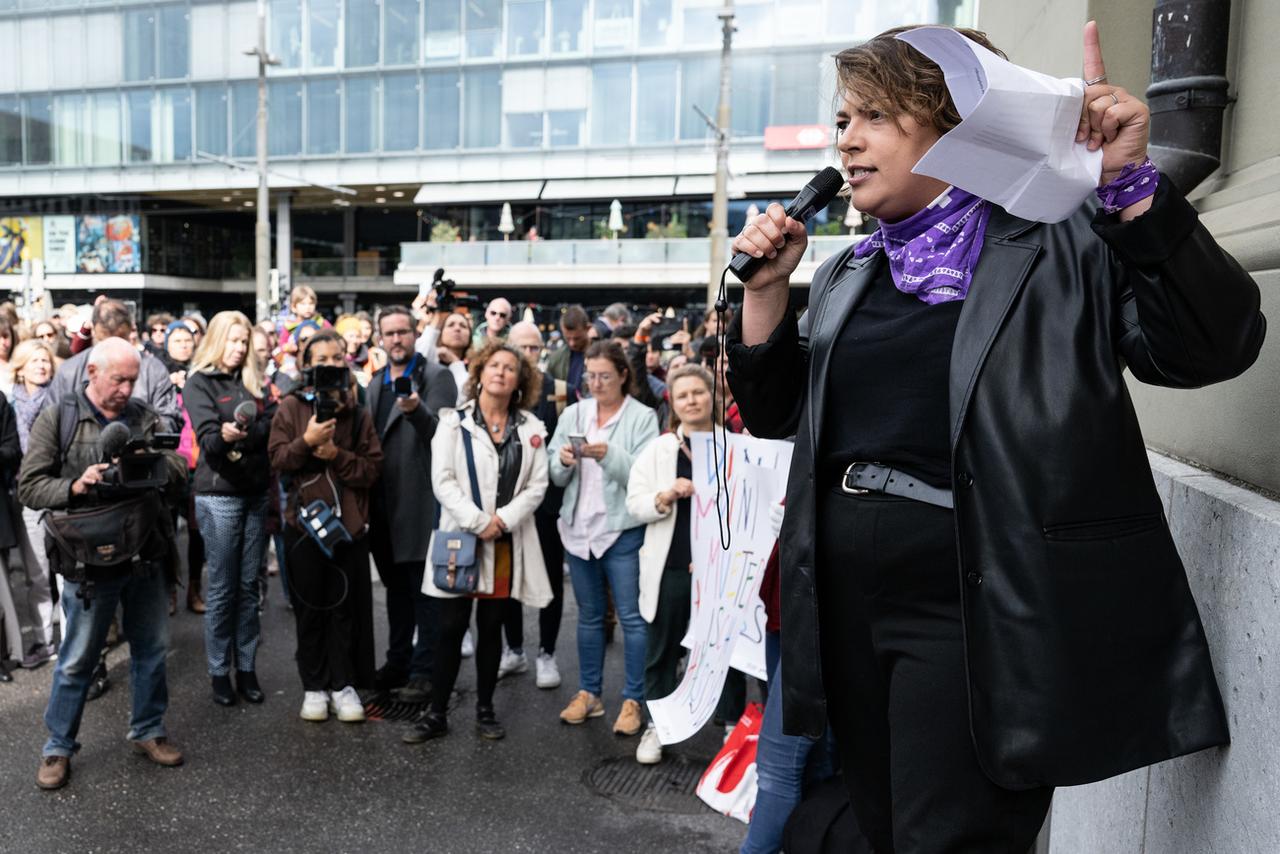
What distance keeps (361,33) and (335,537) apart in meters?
37.4

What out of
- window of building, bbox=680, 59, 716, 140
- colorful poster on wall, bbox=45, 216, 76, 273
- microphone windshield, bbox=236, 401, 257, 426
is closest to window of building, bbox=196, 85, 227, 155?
colorful poster on wall, bbox=45, 216, 76, 273

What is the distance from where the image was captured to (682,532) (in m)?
5.19

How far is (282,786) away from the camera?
15.0ft

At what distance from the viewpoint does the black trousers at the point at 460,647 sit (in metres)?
5.16

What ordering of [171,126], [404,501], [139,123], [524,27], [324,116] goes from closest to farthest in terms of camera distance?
[404,501]
[524,27]
[324,116]
[171,126]
[139,123]

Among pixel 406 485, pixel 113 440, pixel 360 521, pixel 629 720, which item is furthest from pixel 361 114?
pixel 629 720

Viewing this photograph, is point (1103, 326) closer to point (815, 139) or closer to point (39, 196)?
point (815, 139)

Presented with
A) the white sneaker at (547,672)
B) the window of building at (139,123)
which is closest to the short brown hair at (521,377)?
the white sneaker at (547,672)

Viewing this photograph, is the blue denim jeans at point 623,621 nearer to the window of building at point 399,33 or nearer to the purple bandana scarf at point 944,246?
the purple bandana scarf at point 944,246

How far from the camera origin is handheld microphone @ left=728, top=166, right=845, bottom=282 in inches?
74.1

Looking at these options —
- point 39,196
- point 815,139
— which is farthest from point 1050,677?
point 39,196

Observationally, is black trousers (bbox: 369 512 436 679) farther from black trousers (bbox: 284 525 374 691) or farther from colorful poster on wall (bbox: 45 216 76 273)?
colorful poster on wall (bbox: 45 216 76 273)

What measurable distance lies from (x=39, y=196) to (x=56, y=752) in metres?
47.8

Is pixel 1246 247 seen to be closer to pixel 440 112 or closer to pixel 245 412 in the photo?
pixel 245 412
